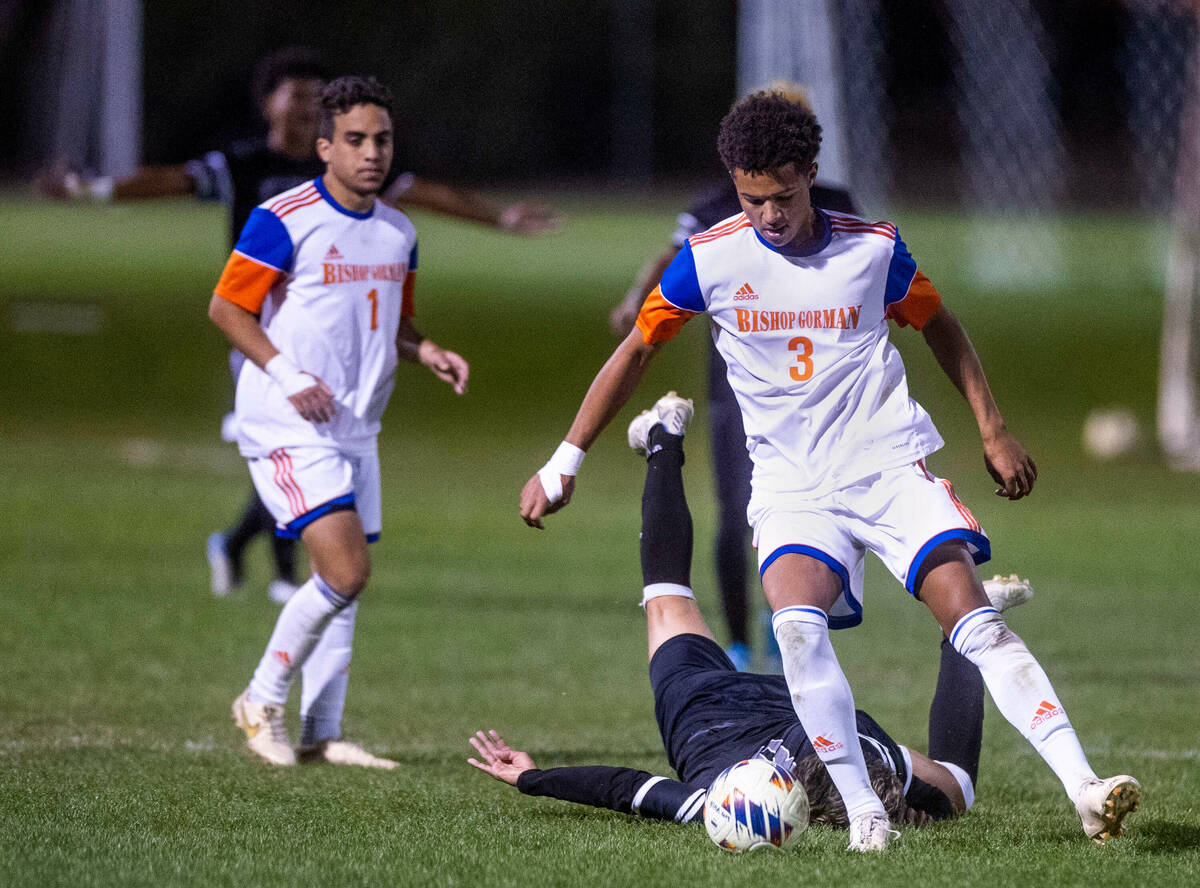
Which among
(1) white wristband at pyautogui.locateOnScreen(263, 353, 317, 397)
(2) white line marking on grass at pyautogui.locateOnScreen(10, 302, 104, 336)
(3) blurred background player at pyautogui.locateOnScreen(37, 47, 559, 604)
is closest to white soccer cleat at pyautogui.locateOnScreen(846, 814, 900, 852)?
(1) white wristband at pyautogui.locateOnScreen(263, 353, 317, 397)

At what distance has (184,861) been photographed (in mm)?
4109

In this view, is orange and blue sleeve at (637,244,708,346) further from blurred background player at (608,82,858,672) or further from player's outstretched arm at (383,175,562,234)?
player's outstretched arm at (383,175,562,234)

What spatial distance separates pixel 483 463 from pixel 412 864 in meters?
14.3

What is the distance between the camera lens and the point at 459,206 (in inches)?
271

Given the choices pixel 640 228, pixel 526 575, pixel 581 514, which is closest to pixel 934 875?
pixel 526 575

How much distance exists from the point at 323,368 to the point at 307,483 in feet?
1.30

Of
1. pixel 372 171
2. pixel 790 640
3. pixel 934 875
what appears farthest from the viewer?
pixel 372 171

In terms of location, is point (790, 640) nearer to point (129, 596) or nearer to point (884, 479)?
point (884, 479)

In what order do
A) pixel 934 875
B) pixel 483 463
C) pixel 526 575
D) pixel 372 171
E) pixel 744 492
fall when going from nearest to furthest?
pixel 934 875 → pixel 372 171 → pixel 744 492 → pixel 526 575 → pixel 483 463

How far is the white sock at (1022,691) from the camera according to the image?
4.11m

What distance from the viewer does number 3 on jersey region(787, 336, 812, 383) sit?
455 centimetres

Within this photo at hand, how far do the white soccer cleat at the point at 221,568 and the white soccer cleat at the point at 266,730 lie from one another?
13.0 feet

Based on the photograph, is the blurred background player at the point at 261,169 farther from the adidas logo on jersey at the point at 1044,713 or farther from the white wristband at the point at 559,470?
the adidas logo on jersey at the point at 1044,713

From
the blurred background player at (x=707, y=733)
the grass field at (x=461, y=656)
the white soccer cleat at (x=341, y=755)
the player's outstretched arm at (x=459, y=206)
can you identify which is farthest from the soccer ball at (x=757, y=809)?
the player's outstretched arm at (x=459, y=206)
